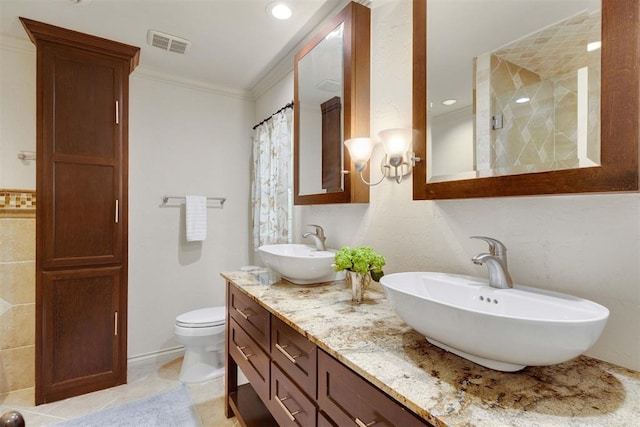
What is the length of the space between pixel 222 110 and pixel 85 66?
3.55ft

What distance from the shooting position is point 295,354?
1.06 metres

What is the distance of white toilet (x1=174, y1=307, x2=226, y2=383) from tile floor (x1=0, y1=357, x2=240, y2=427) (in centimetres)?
7

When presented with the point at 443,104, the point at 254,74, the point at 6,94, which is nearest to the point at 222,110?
the point at 254,74

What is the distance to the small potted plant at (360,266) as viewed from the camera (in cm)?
125

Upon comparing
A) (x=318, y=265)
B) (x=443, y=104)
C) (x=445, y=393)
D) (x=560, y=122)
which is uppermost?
(x=443, y=104)

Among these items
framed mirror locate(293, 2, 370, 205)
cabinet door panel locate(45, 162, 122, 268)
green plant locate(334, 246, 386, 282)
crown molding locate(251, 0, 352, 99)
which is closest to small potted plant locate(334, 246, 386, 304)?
green plant locate(334, 246, 386, 282)

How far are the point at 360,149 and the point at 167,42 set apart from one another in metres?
1.66

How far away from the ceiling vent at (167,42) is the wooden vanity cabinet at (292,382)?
1.69 metres

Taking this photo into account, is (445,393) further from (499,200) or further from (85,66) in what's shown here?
(85,66)

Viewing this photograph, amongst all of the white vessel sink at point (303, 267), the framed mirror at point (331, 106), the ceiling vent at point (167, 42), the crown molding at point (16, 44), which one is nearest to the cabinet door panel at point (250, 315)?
the white vessel sink at point (303, 267)

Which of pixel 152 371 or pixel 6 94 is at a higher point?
pixel 6 94

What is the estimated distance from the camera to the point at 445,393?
25.1 inches

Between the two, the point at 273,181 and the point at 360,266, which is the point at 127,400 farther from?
the point at 360,266

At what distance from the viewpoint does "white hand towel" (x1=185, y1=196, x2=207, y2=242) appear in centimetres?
267
